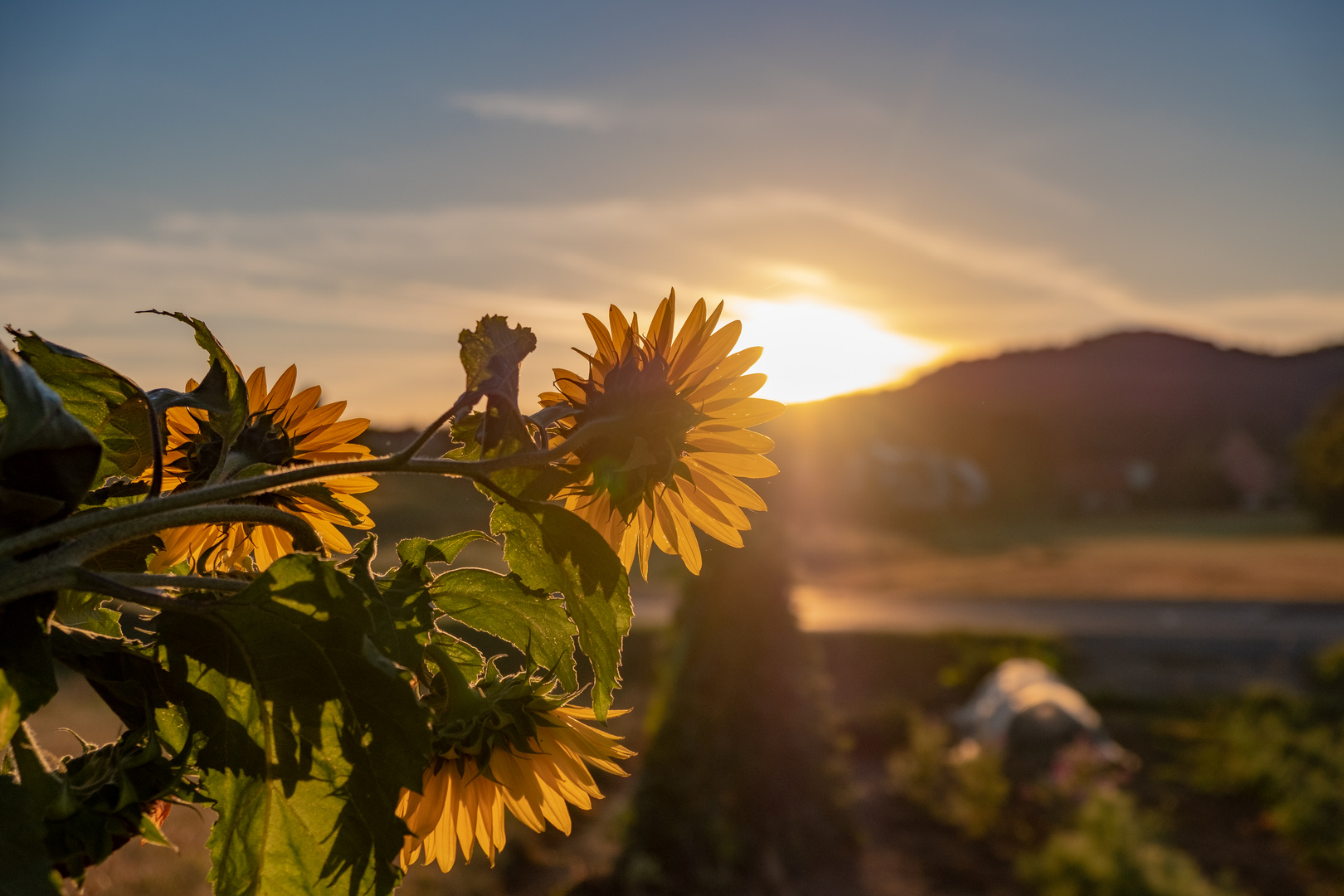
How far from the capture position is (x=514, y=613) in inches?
22.5

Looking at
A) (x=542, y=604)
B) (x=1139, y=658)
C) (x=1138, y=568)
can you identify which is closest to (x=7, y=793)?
(x=542, y=604)

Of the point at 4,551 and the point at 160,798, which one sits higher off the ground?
the point at 4,551

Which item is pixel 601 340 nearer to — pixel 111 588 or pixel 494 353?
pixel 494 353

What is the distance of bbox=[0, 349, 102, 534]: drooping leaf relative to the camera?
15.1 inches

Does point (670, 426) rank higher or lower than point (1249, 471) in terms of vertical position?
lower

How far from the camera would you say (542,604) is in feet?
1.90

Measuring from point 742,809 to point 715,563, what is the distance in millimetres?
1176

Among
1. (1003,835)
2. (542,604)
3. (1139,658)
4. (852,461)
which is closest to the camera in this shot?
(542,604)

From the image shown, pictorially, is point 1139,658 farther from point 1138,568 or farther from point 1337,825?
point 1138,568

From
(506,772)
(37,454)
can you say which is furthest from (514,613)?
(37,454)

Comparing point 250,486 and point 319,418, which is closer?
point 250,486

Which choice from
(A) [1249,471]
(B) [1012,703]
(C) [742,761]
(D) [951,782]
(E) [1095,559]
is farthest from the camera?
(A) [1249,471]

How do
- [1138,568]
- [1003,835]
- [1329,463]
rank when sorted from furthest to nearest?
[1329,463]
[1138,568]
[1003,835]

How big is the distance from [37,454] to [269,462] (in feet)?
0.95
